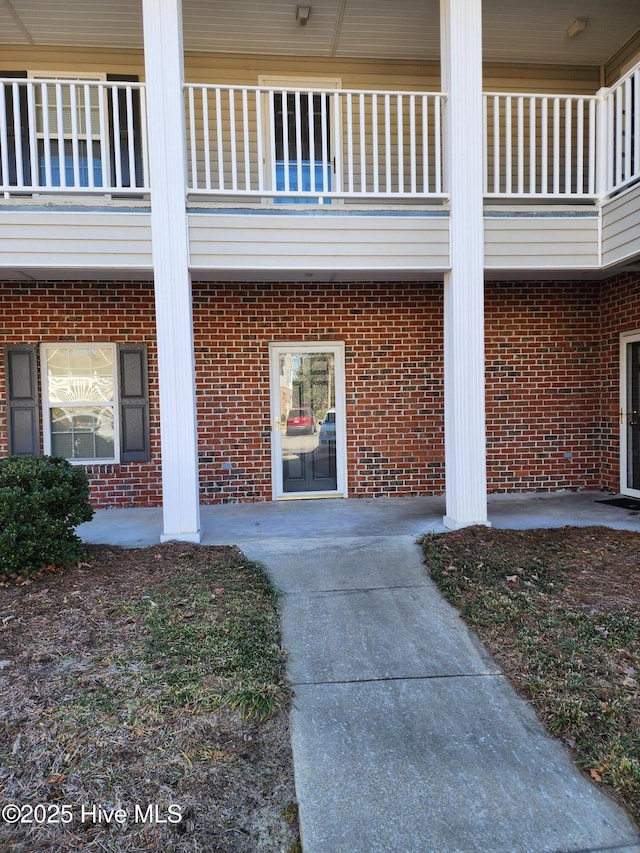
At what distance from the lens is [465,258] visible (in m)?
5.42

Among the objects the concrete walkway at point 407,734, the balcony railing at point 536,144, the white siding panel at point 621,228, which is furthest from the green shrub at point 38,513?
the white siding panel at point 621,228

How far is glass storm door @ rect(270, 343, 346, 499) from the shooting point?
24.0ft

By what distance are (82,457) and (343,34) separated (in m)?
6.17

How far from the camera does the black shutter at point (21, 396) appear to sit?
686 centimetres

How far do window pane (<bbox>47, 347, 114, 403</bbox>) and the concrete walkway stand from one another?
136 inches

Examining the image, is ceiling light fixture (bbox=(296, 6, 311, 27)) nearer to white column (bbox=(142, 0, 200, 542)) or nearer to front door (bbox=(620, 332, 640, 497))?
white column (bbox=(142, 0, 200, 542))

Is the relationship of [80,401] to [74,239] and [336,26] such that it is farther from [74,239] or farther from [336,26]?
[336,26]

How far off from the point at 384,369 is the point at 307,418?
1240mm

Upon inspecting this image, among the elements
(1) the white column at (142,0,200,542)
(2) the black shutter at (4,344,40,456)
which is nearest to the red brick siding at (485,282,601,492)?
(1) the white column at (142,0,200,542)

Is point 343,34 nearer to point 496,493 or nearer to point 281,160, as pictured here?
point 281,160

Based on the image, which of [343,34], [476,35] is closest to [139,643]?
[476,35]

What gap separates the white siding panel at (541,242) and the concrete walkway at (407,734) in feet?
10.3

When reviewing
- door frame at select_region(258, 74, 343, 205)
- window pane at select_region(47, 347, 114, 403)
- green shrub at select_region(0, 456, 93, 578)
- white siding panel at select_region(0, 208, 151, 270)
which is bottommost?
green shrub at select_region(0, 456, 93, 578)

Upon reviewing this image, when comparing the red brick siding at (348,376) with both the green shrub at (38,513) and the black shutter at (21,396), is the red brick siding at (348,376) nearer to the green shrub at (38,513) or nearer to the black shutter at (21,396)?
the black shutter at (21,396)
